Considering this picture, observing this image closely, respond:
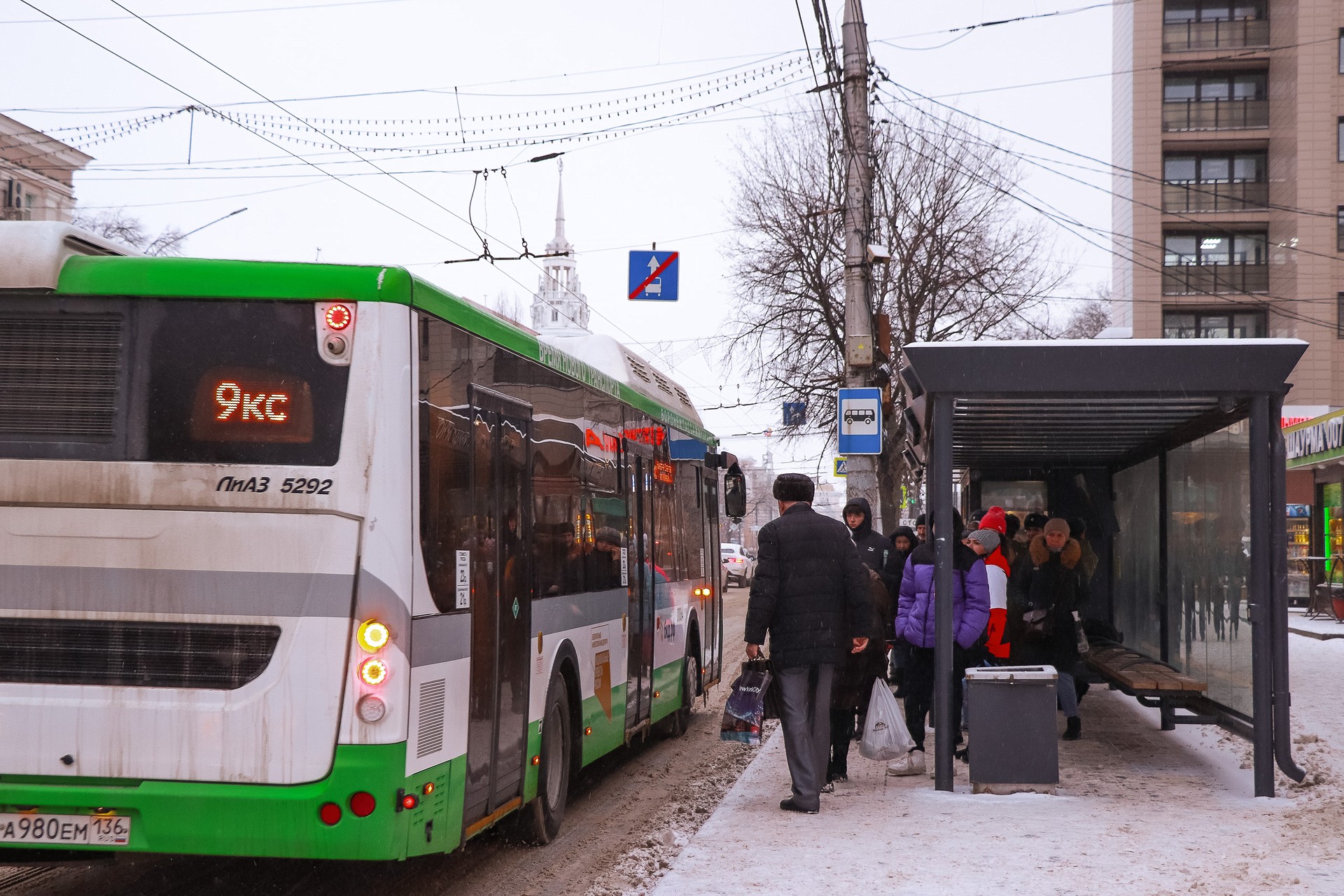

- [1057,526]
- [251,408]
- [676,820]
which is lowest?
[676,820]

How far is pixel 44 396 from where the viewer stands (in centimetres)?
540

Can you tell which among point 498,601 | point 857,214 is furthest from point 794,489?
point 857,214

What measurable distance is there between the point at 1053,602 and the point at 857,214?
20.9 feet

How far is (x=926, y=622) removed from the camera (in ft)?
31.4

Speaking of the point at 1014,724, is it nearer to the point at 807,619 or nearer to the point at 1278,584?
the point at 807,619

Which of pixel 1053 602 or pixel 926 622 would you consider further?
pixel 1053 602

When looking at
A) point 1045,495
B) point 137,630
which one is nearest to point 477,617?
point 137,630

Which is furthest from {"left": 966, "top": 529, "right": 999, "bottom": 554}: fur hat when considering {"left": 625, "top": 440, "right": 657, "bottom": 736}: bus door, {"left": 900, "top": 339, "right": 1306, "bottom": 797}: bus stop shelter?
{"left": 625, "top": 440, "right": 657, "bottom": 736}: bus door

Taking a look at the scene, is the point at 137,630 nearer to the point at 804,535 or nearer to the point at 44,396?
the point at 44,396

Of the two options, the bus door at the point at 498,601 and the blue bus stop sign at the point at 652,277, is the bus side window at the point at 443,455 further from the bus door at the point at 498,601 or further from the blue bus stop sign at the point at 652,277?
the blue bus stop sign at the point at 652,277

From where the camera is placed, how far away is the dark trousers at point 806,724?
319 inches

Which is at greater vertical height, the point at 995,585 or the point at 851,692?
the point at 995,585

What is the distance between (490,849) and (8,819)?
9.52 ft

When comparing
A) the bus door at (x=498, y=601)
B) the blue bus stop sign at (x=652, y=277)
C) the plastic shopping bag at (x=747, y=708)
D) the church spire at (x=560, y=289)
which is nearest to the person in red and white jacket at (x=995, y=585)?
the plastic shopping bag at (x=747, y=708)
